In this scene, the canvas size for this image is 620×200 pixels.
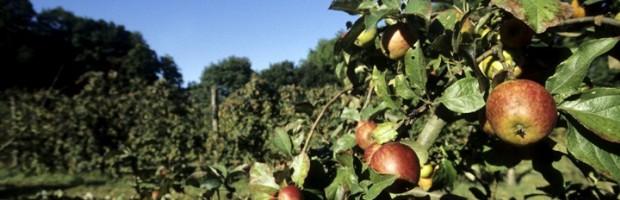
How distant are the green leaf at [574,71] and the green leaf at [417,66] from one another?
23 cm

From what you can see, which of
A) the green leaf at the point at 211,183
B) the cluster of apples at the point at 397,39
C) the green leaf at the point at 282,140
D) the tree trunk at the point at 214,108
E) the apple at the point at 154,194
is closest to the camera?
the cluster of apples at the point at 397,39

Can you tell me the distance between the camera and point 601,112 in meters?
0.79

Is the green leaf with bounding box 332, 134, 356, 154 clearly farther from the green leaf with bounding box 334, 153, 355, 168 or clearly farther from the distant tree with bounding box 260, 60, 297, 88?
the distant tree with bounding box 260, 60, 297, 88

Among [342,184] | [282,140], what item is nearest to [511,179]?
[282,140]

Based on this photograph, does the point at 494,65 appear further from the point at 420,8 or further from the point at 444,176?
the point at 444,176

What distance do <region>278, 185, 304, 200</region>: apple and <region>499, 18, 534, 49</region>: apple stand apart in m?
0.49

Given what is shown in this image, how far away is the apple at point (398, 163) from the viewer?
0.98 metres

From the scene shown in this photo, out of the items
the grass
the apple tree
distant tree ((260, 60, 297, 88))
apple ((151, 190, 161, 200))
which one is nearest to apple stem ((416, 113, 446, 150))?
the apple tree

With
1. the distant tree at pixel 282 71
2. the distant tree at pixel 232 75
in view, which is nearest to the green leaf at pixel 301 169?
the distant tree at pixel 232 75

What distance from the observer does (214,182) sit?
1.65 metres

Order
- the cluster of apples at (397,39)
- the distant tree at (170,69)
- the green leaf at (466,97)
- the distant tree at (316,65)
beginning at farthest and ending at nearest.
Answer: the distant tree at (170,69), the distant tree at (316,65), the cluster of apples at (397,39), the green leaf at (466,97)

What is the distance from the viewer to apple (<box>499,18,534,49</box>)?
98 cm

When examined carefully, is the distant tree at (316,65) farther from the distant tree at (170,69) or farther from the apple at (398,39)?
the apple at (398,39)

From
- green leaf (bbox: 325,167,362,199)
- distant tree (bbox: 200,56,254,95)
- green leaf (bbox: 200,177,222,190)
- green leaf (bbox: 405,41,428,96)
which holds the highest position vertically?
green leaf (bbox: 405,41,428,96)
